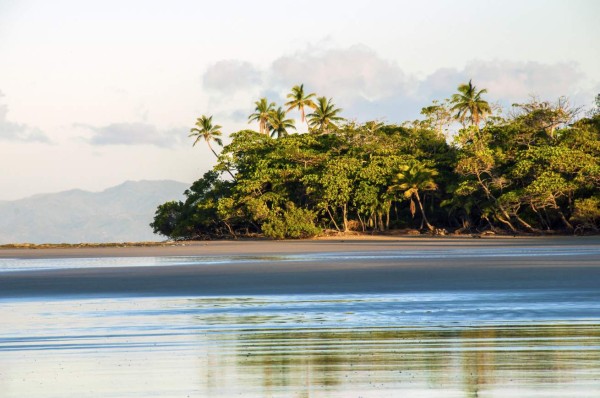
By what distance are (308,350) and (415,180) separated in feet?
198

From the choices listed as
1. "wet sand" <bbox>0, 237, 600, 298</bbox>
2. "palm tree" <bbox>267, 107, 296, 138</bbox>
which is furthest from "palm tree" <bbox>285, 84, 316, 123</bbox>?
"wet sand" <bbox>0, 237, 600, 298</bbox>

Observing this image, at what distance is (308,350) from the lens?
1102 centimetres

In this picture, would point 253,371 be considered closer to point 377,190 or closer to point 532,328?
point 532,328

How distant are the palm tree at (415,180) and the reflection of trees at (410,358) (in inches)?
2284

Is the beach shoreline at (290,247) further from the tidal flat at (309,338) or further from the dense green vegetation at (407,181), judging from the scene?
the tidal flat at (309,338)

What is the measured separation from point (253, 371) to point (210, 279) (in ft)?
53.6

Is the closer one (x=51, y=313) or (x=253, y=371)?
(x=253, y=371)

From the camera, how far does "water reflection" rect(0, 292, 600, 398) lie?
8625 millimetres

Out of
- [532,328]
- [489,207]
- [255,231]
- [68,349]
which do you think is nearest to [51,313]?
[68,349]

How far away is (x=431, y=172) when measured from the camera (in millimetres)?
70812

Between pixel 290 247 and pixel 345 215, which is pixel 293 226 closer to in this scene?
pixel 345 215

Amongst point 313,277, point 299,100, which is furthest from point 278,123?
point 313,277

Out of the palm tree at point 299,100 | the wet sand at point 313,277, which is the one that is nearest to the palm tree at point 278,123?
the palm tree at point 299,100

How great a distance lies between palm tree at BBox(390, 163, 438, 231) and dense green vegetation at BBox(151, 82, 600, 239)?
7 centimetres
